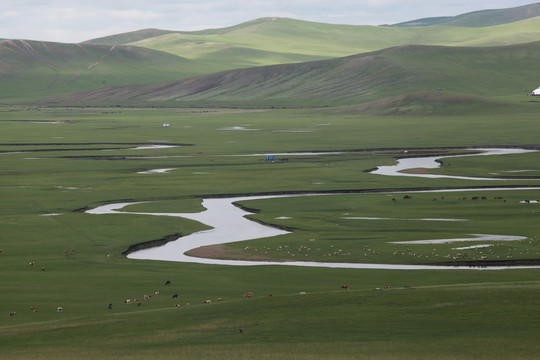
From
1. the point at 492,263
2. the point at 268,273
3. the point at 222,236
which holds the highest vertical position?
the point at 268,273

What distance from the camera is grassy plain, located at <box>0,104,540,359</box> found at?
95.9ft

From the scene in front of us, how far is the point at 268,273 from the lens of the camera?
4184 cm

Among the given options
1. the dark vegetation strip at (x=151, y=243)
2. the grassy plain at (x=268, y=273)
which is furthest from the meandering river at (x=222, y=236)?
the grassy plain at (x=268, y=273)

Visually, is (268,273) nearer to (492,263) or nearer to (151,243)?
(492,263)

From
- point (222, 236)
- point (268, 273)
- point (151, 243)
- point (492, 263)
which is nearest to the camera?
point (268, 273)

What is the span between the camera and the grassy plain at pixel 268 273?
Result: 1151 inches

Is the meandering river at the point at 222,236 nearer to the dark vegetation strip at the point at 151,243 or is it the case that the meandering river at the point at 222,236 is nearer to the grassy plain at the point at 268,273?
the dark vegetation strip at the point at 151,243

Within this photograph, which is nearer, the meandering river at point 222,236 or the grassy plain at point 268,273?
the grassy plain at point 268,273

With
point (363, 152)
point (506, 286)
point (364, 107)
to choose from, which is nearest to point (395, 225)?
point (506, 286)

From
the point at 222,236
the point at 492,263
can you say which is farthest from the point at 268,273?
the point at 222,236

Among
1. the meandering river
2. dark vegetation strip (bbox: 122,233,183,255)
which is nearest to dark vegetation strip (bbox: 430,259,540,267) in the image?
the meandering river

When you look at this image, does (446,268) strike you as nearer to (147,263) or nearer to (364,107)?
(147,263)

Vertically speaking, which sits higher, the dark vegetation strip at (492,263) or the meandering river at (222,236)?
the dark vegetation strip at (492,263)

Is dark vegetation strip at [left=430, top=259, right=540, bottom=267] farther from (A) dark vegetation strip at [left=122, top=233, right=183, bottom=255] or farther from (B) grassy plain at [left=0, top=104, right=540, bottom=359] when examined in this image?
(A) dark vegetation strip at [left=122, top=233, right=183, bottom=255]
